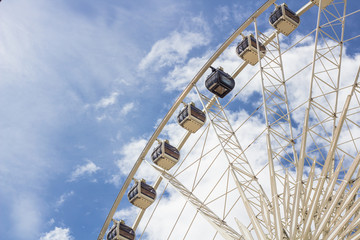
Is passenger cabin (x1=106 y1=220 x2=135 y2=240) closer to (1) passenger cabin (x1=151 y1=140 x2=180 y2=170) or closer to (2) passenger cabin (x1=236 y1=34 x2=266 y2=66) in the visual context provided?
(1) passenger cabin (x1=151 y1=140 x2=180 y2=170)

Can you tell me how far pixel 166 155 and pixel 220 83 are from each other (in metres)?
4.71

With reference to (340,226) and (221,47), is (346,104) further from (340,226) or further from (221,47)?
(221,47)

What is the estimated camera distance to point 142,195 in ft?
83.9

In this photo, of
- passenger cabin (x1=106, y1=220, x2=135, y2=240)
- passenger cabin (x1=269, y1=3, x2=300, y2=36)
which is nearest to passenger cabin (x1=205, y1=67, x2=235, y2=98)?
passenger cabin (x1=269, y1=3, x2=300, y2=36)

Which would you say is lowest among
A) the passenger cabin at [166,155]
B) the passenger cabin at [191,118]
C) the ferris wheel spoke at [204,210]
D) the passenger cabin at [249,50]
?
the ferris wheel spoke at [204,210]

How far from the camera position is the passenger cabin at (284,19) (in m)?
23.3

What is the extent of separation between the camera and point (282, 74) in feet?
71.5

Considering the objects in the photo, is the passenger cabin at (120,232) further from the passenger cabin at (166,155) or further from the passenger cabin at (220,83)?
the passenger cabin at (220,83)

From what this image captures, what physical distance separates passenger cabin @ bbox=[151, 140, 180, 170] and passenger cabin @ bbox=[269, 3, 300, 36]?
796 centimetres

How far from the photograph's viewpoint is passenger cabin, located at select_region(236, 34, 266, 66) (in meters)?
23.9

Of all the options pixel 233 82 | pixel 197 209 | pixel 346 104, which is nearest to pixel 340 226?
pixel 346 104

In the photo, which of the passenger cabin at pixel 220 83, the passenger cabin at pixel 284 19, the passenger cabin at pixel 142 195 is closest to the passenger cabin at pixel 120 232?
the passenger cabin at pixel 142 195

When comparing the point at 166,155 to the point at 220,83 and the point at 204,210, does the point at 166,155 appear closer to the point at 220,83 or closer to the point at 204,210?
the point at 204,210

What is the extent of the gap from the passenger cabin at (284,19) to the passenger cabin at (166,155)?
7955mm
